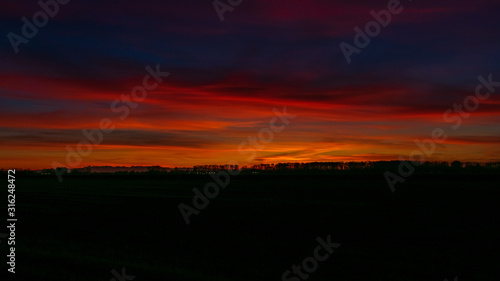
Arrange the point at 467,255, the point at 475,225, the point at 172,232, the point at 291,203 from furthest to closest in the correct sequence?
the point at 291,203
the point at 475,225
the point at 172,232
the point at 467,255

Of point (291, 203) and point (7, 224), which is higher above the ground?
point (291, 203)

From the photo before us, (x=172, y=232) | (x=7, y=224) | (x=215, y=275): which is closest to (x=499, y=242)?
(x=215, y=275)

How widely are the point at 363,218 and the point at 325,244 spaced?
905 cm

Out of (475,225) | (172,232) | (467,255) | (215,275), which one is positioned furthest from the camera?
(475,225)

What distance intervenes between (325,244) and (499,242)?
7.75 m

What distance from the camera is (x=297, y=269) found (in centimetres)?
1644

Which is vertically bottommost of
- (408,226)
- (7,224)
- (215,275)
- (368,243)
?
(215,275)

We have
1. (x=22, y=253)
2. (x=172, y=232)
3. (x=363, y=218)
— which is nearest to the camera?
(x=22, y=253)

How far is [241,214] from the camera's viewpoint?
103ft

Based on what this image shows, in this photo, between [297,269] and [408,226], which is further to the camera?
[408,226]

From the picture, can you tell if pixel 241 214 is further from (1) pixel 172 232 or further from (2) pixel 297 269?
(2) pixel 297 269

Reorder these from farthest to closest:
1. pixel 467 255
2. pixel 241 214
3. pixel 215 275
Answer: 1. pixel 241 214
2. pixel 467 255
3. pixel 215 275

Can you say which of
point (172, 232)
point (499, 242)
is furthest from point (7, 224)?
point (499, 242)

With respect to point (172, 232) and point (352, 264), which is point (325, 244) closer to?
point (352, 264)
